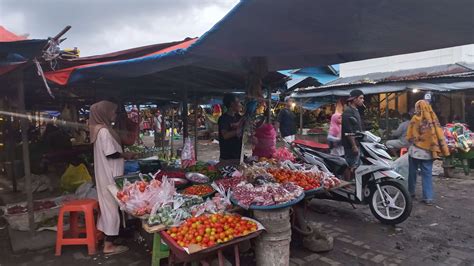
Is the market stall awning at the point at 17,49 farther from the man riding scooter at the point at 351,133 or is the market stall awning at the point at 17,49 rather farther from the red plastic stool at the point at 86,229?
the man riding scooter at the point at 351,133

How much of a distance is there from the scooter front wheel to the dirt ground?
14 centimetres

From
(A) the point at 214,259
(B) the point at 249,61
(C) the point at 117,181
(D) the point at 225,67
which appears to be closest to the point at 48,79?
(C) the point at 117,181

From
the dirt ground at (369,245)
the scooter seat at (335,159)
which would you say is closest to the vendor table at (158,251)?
the dirt ground at (369,245)

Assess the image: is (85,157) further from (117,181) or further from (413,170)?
(413,170)

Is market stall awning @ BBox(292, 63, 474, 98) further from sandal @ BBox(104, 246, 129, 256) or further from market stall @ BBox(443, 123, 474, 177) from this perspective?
sandal @ BBox(104, 246, 129, 256)

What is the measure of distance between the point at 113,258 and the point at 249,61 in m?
3.06

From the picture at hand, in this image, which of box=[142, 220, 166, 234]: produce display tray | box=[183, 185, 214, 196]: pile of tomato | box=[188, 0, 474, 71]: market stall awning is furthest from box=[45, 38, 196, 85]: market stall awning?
box=[142, 220, 166, 234]: produce display tray

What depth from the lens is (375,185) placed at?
4.78m

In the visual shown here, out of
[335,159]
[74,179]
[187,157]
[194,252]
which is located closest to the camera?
[194,252]

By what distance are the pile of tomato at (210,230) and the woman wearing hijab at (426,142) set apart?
4.19 metres

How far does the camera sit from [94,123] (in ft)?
13.2

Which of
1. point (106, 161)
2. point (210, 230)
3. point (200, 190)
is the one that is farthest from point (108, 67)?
point (210, 230)

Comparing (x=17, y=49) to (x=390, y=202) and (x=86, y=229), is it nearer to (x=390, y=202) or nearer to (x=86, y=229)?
(x=86, y=229)

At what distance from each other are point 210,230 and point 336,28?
2.11m
